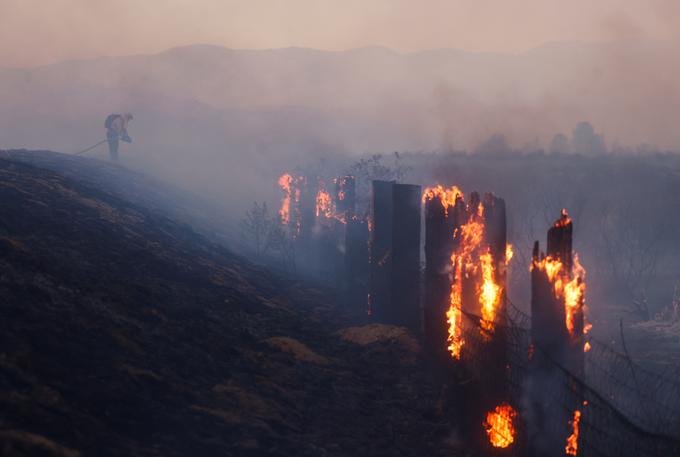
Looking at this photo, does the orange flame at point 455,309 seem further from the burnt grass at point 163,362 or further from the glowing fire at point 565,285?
the glowing fire at point 565,285

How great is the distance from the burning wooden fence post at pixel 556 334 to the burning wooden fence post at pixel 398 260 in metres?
9.05

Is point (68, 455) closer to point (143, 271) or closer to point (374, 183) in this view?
point (143, 271)

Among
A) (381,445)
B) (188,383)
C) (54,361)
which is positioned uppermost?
(54,361)

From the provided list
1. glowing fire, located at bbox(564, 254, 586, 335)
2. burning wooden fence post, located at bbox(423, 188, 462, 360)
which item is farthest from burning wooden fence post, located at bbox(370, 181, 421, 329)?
glowing fire, located at bbox(564, 254, 586, 335)

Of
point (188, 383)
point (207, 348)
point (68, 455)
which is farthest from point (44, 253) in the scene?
point (68, 455)

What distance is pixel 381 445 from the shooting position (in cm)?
1177

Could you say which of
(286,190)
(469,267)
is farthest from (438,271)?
(286,190)

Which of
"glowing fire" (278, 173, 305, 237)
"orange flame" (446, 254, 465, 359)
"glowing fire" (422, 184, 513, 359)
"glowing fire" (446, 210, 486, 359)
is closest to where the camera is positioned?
"glowing fire" (422, 184, 513, 359)

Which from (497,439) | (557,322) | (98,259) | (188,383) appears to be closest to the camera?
(557,322)

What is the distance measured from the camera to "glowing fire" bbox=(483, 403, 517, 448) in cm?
1020

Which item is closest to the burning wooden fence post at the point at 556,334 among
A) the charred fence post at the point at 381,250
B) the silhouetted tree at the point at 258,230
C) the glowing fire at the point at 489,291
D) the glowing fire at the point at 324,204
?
the glowing fire at the point at 489,291

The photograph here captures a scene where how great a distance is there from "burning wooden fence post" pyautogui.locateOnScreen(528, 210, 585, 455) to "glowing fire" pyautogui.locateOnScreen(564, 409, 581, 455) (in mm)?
80

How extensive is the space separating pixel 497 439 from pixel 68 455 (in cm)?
696

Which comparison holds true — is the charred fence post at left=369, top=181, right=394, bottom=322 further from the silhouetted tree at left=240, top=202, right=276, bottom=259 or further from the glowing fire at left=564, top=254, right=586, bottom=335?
the silhouetted tree at left=240, top=202, right=276, bottom=259
